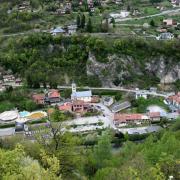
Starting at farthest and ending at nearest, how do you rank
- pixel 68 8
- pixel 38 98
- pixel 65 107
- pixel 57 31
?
pixel 68 8 < pixel 57 31 < pixel 38 98 < pixel 65 107

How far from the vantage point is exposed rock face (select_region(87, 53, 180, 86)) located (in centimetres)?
2856

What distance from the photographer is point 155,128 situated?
73.9 ft

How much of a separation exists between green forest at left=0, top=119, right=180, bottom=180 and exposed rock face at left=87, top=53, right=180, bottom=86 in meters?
9.06

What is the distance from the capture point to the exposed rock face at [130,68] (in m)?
28.6

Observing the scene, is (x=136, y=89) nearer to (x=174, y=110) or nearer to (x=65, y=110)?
(x=174, y=110)

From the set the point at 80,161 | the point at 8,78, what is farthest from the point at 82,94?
the point at 80,161

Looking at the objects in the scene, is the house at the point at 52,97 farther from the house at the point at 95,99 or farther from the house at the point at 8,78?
the house at the point at 8,78

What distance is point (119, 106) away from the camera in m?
25.1

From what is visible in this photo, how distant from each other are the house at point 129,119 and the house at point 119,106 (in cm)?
134

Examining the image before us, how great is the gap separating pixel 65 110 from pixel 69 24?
1117 cm

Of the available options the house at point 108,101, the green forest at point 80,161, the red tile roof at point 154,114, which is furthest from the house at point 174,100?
the green forest at point 80,161

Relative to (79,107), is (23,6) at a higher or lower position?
higher

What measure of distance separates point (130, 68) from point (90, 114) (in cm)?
598

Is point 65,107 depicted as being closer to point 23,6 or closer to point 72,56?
point 72,56
